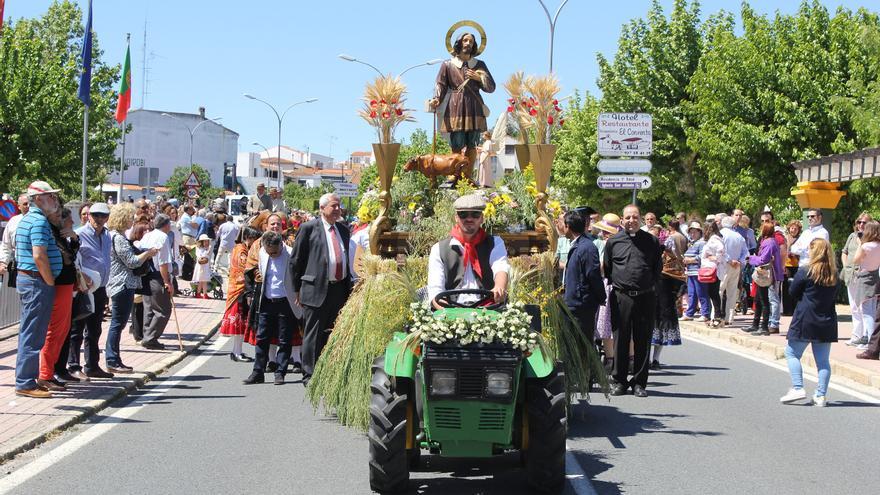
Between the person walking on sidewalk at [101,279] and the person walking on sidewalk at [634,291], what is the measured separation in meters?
5.57

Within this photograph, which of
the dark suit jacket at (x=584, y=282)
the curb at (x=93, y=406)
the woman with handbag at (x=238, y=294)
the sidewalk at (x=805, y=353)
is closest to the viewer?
the curb at (x=93, y=406)

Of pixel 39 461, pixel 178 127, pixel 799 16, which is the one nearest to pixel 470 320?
pixel 39 461

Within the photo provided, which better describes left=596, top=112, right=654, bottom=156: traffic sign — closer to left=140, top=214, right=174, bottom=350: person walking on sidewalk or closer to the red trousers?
left=140, top=214, right=174, bottom=350: person walking on sidewalk

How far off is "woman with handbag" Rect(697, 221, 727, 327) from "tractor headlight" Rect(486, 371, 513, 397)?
1396cm

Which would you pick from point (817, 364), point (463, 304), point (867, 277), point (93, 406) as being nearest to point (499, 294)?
point (463, 304)

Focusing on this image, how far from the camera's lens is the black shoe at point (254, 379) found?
12.2m

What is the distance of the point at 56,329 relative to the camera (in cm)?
1058

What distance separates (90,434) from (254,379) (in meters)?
3.41

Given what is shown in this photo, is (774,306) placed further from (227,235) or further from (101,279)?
(101,279)

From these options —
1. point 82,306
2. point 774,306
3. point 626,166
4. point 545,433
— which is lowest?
point 545,433

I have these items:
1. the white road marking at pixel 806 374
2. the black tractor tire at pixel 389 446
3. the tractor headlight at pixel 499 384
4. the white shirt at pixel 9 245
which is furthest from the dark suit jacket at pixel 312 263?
the white road marking at pixel 806 374

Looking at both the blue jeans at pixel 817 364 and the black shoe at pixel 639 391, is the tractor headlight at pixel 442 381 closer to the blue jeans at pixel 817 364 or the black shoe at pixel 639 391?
the black shoe at pixel 639 391

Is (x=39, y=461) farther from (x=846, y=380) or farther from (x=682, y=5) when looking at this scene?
(x=682, y=5)

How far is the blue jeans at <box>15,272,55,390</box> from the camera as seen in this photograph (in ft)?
33.1
